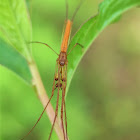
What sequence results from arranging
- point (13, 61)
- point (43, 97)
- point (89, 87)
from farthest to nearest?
1. point (89, 87)
2. point (13, 61)
3. point (43, 97)

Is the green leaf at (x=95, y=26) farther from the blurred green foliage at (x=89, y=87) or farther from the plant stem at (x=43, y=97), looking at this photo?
the blurred green foliage at (x=89, y=87)

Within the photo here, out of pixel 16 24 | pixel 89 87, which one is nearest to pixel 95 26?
pixel 16 24

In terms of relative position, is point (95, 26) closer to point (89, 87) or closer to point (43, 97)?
point (43, 97)

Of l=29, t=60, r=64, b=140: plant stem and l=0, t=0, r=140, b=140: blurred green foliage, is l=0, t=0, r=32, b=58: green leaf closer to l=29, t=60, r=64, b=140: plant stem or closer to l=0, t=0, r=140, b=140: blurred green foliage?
l=29, t=60, r=64, b=140: plant stem

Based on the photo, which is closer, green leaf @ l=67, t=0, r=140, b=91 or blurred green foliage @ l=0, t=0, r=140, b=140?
green leaf @ l=67, t=0, r=140, b=91

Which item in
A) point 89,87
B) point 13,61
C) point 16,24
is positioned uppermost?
point 89,87

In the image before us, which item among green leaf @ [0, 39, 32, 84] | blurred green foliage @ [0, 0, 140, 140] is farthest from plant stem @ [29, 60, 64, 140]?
blurred green foliage @ [0, 0, 140, 140]

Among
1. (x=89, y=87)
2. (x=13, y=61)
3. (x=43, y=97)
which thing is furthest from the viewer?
(x=89, y=87)

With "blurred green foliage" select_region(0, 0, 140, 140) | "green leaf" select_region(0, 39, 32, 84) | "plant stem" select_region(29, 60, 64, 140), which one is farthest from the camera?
"blurred green foliage" select_region(0, 0, 140, 140)
